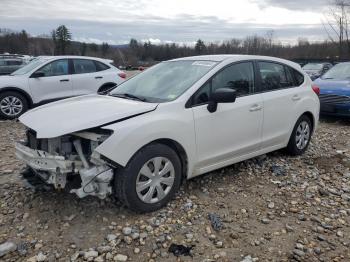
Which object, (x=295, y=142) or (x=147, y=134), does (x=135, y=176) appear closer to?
(x=147, y=134)

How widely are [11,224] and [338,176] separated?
4263mm

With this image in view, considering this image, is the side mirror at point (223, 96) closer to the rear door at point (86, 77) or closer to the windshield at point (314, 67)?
the rear door at point (86, 77)

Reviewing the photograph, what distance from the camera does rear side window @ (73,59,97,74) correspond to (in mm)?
10063

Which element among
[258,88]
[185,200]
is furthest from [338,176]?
[185,200]

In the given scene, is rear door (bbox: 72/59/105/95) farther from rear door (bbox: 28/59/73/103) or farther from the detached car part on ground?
the detached car part on ground

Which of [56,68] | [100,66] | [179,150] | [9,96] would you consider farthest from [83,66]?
[179,150]

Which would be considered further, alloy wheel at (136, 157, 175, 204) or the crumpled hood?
alloy wheel at (136, 157, 175, 204)

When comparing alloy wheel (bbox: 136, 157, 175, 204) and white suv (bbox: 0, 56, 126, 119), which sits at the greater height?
white suv (bbox: 0, 56, 126, 119)

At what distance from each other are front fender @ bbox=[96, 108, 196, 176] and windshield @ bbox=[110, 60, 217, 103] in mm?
321

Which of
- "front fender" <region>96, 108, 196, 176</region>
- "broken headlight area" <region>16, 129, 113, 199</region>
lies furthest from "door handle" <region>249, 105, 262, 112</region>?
"broken headlight area" <region>16, 129, 113, 199</region>

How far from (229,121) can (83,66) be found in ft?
21.8

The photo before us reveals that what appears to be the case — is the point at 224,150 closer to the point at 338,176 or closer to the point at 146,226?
the point at 146,226

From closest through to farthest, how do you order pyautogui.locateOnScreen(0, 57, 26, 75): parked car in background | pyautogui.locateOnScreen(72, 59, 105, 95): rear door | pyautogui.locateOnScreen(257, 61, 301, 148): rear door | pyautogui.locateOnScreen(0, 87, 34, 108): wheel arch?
pyautogui.locateOnScreen(257, 61, 301, 148): rear door, pyautogui.locateOnScreen(0, 87, 34, 108): wheel arch, pyautogui.locateOnScreen(72, 59, 105, 95): rear door, pyautogui.locateOnScreen(0, 57, 26, 75): parked car in background

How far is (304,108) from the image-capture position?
586 centimetres
